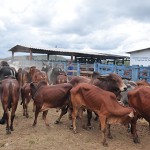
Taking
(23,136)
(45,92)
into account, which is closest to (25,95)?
(45,92)

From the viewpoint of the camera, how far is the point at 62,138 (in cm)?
650

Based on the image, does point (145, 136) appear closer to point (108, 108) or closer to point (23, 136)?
point (108, 108)

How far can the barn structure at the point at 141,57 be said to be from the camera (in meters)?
26.9

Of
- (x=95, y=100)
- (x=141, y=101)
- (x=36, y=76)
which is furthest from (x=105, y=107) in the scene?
(x=36, y=76)

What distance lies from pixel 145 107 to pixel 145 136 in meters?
1.03

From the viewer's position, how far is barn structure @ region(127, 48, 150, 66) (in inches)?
1057

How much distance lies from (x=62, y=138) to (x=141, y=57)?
2227 cm

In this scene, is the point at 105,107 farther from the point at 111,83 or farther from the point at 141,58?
the point at 141,58

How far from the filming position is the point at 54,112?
9.11 m

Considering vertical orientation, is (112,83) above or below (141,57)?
below

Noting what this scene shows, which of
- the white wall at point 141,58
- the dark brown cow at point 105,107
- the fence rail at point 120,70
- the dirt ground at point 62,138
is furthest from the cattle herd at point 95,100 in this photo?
the white wall at point 141,58

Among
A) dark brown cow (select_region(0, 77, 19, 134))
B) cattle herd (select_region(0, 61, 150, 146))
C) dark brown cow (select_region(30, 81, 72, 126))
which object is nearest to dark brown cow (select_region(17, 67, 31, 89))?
cattle herd (select_region(0, 61, 150, 146))

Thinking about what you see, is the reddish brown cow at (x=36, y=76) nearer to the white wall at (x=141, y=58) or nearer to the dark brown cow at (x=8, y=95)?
the dark brown cow at (x=8, y=95)

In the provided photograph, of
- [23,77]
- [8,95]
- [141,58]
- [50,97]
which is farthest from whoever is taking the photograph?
[141,58]
